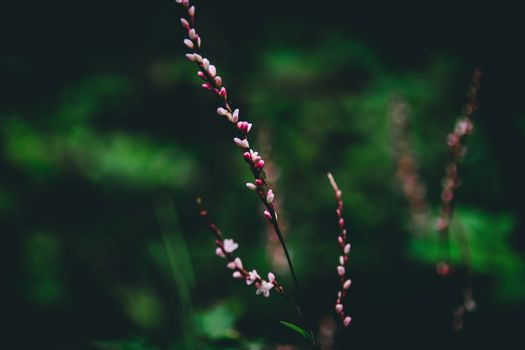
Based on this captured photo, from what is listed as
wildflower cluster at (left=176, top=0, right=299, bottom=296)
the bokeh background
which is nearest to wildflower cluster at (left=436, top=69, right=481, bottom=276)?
the bokeh background

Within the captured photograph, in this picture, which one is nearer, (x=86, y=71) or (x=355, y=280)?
(x=355, y=280)

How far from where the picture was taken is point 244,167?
11.9 ft

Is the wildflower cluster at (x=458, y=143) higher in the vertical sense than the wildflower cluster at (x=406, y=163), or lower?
higher

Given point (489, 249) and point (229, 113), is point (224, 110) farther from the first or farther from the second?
point (489, 249)

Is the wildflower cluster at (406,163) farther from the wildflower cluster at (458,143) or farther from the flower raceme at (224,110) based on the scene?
the flower raceme at (224,110)

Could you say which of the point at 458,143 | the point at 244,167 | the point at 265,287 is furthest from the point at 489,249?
the point at 244,167

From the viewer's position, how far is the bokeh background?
2.14 metres

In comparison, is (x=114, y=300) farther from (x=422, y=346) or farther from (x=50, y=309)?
(x=422, y=346)

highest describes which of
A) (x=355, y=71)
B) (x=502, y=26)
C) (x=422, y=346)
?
(x=502, y=26)

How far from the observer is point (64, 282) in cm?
281

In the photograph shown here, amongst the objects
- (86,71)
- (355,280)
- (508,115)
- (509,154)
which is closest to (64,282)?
(355,280)

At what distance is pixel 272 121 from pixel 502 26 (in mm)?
1862

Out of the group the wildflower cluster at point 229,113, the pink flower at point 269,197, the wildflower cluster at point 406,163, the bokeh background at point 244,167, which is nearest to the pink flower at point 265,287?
the wildflower cluster at point 229,113

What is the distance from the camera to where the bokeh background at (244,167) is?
84.4 inches
